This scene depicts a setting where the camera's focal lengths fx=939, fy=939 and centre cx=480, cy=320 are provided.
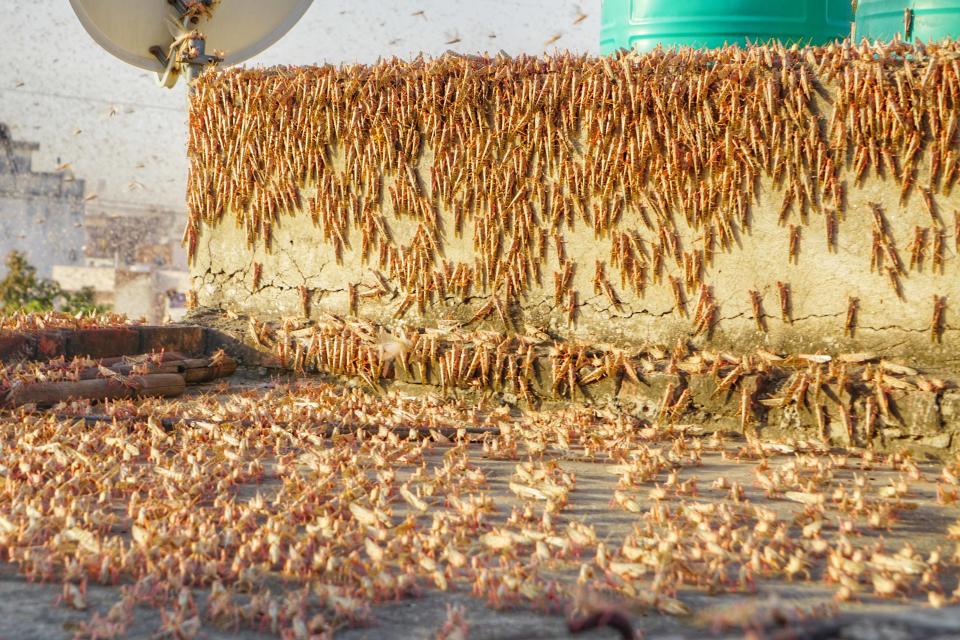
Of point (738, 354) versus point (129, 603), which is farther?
point (738, 354)

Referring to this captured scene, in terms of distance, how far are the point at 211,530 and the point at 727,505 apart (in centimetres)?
206

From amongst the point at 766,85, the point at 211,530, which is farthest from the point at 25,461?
the point at 766,85

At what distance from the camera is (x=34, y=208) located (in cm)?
4128

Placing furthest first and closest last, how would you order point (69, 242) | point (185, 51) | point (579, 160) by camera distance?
point (69, 242) < point (185, 51) < point (579, 160)

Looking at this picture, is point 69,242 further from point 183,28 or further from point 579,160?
point 579,160

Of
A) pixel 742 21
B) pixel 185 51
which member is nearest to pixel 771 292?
pixel 742 21

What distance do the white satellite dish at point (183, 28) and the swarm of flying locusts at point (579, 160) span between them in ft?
2.94

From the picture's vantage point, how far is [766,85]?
572cm

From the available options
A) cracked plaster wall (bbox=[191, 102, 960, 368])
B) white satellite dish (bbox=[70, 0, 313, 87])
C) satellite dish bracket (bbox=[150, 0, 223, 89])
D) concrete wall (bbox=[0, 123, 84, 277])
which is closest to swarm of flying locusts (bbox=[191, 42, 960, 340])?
cracked plaster wall (bbox=[191, 102, 960, 368])

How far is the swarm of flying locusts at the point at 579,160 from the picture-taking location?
18.2 ft

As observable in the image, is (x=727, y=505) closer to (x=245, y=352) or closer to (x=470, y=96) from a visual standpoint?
Result: (x=470, y=96)

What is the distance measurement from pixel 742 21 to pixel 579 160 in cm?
241

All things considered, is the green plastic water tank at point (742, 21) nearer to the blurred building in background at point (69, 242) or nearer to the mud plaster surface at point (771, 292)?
the mud plaster surface at point (771, 292)

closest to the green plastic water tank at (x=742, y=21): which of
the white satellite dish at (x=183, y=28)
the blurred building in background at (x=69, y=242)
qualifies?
the white satellite dish at (x=183, y=28)
